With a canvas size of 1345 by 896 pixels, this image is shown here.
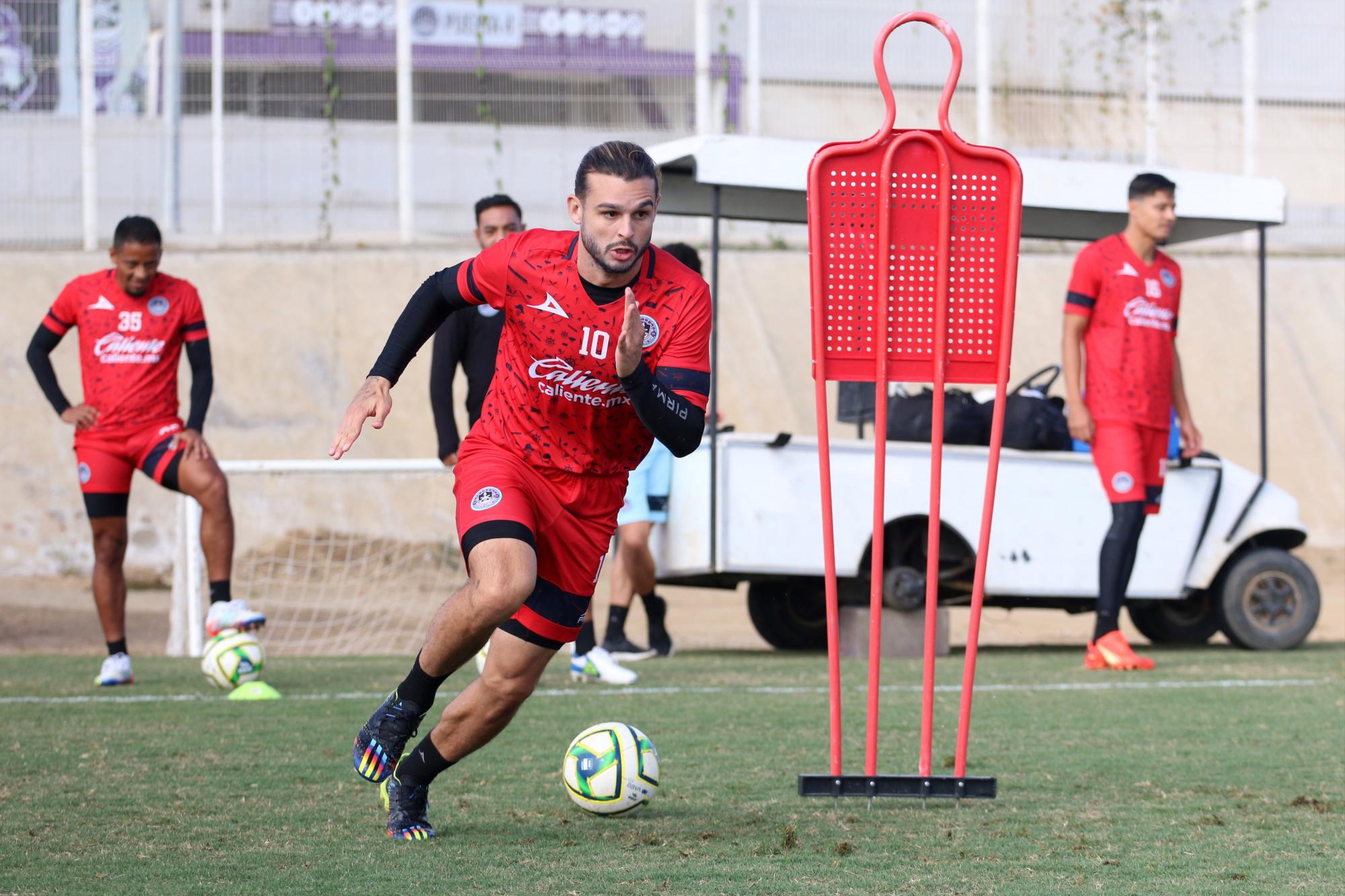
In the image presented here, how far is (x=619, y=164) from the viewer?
3846 mm

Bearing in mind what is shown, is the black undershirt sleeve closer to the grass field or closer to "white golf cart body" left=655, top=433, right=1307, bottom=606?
the grass field

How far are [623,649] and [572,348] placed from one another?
5.21m

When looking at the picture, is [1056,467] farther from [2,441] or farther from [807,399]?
[2,441]

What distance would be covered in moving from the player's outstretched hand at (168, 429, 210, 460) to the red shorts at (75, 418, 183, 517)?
0.16ft

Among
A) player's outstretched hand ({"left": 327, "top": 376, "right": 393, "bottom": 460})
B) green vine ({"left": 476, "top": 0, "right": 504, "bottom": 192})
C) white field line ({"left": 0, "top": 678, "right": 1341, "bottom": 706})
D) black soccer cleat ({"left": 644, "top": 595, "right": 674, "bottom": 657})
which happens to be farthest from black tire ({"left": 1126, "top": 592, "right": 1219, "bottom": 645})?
green vine ({"left": 476, "top": 0, "right": 504, "bottom": 192})

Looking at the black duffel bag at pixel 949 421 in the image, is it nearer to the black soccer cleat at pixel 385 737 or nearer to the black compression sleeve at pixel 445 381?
→ the black compression sleeve at pixel 445 381

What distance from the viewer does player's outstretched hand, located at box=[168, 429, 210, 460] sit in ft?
24.7

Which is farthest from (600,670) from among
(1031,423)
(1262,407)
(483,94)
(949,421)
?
(483,94)

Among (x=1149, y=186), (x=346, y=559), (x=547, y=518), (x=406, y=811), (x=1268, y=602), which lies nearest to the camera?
(x=406, y=811)

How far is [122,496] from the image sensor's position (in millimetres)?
7766

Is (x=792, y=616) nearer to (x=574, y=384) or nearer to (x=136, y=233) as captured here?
(x=136, y=233)

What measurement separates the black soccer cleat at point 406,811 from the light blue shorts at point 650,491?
176 inches

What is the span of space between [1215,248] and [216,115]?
1336cm

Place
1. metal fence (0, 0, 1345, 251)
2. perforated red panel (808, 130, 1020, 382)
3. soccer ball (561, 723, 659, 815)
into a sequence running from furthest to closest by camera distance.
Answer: metal fence (0, 0, 1345, 251)
perforated red panel (808, 130, 1020, 382)
soccer ball (561, 723, 659, 815)
